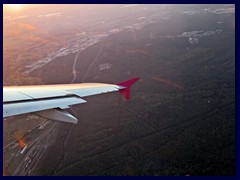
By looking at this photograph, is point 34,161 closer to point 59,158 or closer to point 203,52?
point 59,158

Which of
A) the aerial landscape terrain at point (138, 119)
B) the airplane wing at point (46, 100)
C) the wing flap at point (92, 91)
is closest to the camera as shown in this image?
the airplane wing at point (46, 100)

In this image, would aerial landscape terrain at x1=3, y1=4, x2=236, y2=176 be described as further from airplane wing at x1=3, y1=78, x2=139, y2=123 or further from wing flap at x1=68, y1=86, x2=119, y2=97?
airplane wing at x1=3, y1=78, x2=139, y2=123

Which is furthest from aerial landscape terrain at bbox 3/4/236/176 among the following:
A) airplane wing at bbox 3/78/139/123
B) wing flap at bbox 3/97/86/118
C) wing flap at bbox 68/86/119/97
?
wing flap at bbox 3/97/86/118

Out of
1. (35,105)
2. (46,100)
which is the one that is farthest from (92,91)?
(35,105)

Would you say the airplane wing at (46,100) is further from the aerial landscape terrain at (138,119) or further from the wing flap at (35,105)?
the aerial landscape terrain at (138,119)

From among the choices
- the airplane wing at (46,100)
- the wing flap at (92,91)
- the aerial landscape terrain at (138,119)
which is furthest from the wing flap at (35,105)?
the aerial landscape terrain at (138,119)

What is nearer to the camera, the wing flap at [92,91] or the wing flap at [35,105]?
the wing flap at [35,105]

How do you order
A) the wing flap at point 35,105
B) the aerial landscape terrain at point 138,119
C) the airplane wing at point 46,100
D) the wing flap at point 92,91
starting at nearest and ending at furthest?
the wing flap at point 35,105 < the airplane wing at point 46,100 < the wing flap at point 92,91 < the aerial landscape terrain at point 138,119

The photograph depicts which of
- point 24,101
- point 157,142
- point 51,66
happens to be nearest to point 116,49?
point 51,66

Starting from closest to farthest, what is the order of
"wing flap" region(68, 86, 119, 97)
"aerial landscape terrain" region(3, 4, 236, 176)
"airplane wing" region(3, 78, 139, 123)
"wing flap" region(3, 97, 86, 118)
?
"wing flap" region(3, 97, 86, 118), "airplane wing" region(3, 78, 139, 123), "wing flap" region(68, 86, 119, 97), "aerial landscape terrain" region(3, 4, 236, 176)
